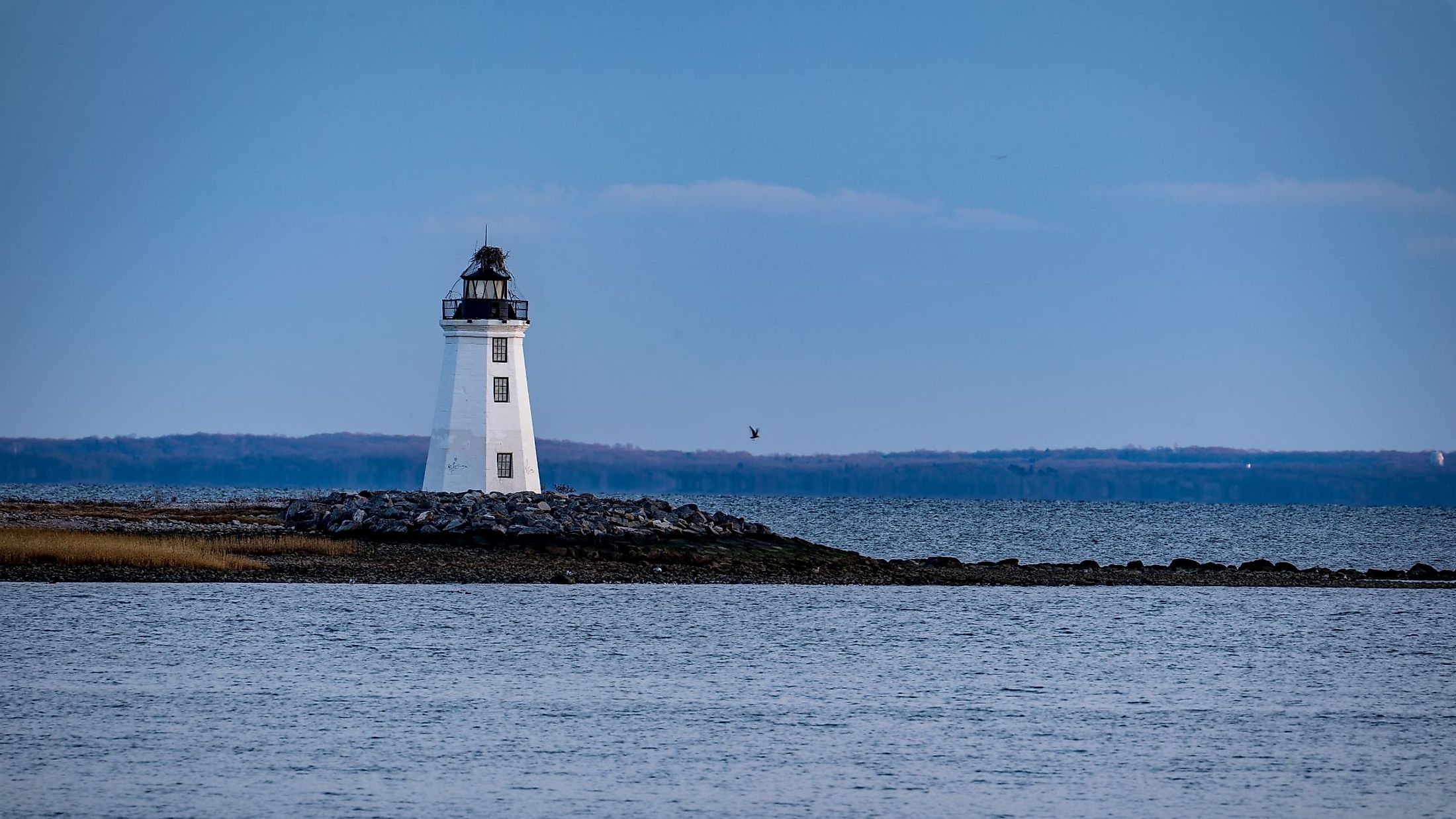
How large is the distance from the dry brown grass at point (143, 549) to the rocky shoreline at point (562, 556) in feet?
1.09

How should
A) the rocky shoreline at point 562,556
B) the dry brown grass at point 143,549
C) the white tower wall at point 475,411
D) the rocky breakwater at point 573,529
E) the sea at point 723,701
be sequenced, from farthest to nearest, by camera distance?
the white tower wall at point 475,411 → the rocky breakwater at point 573,529 → the rocky shoreline at point 562,556 → the dry brown grass at point 143,549 → the sea at point 723,701

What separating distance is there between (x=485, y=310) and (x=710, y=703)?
27.0m

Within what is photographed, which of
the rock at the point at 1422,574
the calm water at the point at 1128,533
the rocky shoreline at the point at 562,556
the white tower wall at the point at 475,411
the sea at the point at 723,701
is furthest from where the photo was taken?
the calm water at the point at 1128,533

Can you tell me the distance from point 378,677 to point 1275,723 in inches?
560

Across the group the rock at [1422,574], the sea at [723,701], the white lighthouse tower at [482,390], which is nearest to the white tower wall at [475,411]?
the white lighthouse tower at [482,390]

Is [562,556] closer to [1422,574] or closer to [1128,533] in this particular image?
[1422,574]

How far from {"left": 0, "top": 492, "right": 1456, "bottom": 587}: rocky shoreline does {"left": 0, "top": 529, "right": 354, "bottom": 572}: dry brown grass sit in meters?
0.33

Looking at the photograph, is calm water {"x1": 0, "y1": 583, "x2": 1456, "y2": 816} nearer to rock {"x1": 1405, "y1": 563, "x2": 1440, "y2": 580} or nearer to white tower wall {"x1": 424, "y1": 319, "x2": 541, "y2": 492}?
rock {"x1": 1405, "y1": 563, "x2": 1440, "y2": 580}

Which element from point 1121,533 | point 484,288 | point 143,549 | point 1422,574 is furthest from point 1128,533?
point 143,549

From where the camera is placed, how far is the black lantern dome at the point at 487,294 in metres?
50.2

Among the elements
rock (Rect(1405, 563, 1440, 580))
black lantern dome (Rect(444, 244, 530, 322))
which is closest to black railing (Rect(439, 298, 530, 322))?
black lantern dome (Rect(444, 244, 530, 322))

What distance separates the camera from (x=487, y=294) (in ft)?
167

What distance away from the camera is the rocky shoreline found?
3922 centimetres

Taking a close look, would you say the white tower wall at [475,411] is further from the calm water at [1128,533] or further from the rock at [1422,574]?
the rock at [1422,574]
